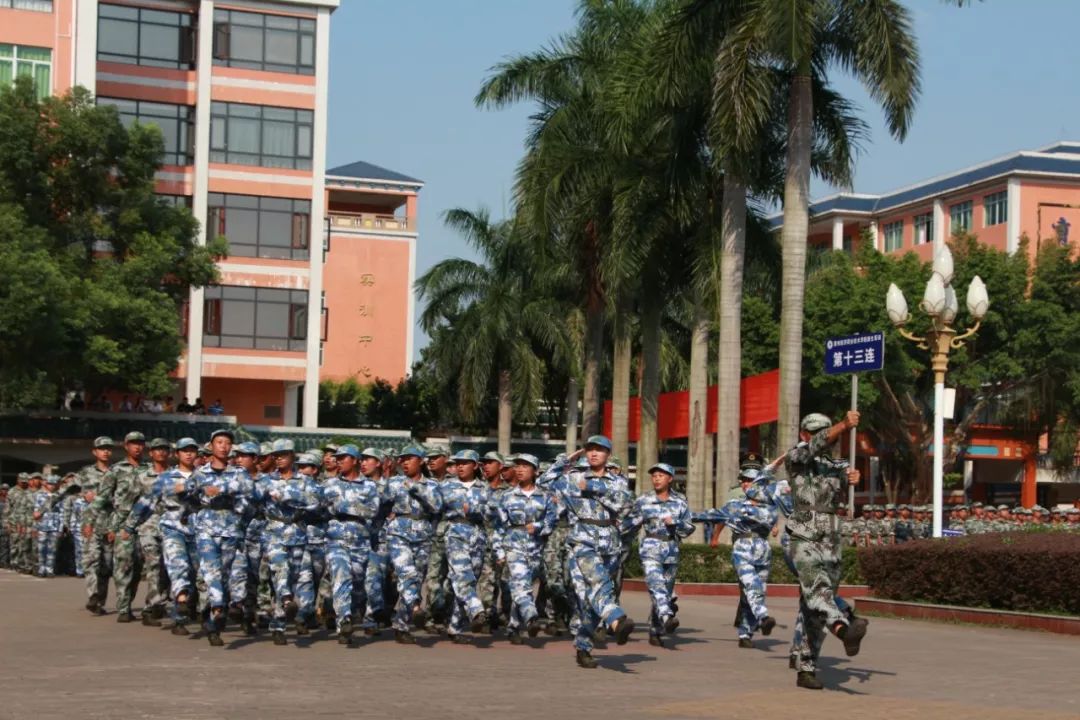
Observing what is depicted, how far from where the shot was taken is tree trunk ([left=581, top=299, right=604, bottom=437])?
37.5m

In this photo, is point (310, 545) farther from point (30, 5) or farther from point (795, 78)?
point (30, 5)

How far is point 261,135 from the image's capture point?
50375mm

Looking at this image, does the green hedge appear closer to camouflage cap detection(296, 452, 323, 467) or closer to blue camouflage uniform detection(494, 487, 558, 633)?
blue camouflage uniform detection(494, 487, 558, 633)

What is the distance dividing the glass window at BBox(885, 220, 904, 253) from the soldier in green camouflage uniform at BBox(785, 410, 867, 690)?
2579 inches

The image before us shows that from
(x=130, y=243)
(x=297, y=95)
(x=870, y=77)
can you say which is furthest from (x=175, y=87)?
(x=870, y=77)

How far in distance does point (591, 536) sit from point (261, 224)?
37.4m

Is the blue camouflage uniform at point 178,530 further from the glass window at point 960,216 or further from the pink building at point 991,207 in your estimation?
the glass window at point 960,216

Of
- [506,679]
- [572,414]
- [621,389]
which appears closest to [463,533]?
[506,679]

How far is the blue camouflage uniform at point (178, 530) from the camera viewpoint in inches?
635

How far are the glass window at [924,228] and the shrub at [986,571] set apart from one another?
5393cm

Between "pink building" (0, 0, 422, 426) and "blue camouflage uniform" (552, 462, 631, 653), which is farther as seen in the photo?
"pink building" (0, 0, 422, 426)

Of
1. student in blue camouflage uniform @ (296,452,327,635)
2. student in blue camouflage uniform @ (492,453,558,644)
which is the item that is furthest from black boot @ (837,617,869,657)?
student in blue camouflage uniform @ (296,452,327,635)

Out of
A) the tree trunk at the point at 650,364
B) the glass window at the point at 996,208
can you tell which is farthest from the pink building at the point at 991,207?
the tree trunk at the point at 650,364

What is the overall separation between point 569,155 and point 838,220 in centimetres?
4892
